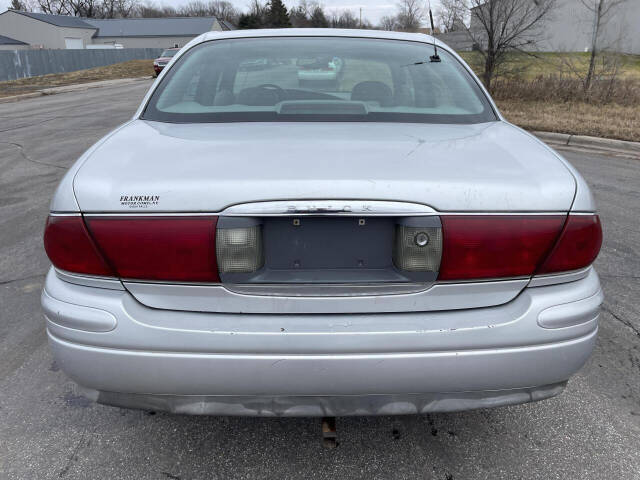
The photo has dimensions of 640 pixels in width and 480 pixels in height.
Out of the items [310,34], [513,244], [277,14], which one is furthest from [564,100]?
[277,14]

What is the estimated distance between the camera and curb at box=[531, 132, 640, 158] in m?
8.64

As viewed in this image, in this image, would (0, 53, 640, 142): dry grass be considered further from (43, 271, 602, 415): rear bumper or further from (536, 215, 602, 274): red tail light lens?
(43, 271, 602, 415): rear bumper

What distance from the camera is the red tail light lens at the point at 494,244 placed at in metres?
1.63

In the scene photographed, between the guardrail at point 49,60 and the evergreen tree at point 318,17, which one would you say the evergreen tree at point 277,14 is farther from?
the guardrail at point 49,60

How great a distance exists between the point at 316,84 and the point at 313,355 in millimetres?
1625

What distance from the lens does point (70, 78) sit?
97.2ft

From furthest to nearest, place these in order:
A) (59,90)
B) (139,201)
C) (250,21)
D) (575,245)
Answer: (250,21) → (59,90) → (575,245) → (139,201)

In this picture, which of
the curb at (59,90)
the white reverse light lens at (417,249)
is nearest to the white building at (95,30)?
the curb at (59,90)

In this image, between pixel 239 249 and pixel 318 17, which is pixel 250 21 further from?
pixel 239 249

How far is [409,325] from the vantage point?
1645 mm

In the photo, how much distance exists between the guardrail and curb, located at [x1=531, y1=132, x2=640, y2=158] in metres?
31.2

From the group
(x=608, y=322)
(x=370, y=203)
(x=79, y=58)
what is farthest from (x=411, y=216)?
(x=79, y=58)

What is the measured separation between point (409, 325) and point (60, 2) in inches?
3831

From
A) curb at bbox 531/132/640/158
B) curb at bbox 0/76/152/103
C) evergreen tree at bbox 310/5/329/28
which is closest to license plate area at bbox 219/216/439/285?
curb at bbox 531/132/640/158
